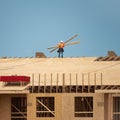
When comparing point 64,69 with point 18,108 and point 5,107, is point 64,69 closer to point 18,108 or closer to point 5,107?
point 18,108

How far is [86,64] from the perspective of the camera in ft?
193

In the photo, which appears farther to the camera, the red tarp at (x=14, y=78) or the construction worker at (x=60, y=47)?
the construction worker at (x=60, y=47)

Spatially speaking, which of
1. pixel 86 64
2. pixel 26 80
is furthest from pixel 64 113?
pixel 86 64

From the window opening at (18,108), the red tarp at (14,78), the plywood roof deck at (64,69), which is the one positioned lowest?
the window opening at (18,108)

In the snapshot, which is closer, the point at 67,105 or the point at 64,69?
the point at 67,105

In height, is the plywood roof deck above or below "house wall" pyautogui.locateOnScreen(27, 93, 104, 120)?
above

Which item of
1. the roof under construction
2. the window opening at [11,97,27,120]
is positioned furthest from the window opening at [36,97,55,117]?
the roof under construction

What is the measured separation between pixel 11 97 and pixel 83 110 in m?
6.68

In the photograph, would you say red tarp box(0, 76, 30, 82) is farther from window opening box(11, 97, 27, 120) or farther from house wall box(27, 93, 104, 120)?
house wall box(27, 93, 104, 120)

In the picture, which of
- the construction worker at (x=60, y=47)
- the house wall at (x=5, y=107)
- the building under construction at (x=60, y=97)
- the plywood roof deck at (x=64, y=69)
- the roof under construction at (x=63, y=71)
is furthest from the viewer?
the construction worker at (x=60, y=47)

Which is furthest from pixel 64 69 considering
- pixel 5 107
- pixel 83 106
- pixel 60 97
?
pixel 5 107

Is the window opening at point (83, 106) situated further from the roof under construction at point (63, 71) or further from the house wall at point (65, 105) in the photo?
the roof under construction at point (63, 71)

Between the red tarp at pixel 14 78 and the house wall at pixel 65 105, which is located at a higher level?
the red tarp at pixel 14 78

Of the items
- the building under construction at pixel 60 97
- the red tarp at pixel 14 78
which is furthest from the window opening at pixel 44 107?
the red tarp at pixel 14 78
